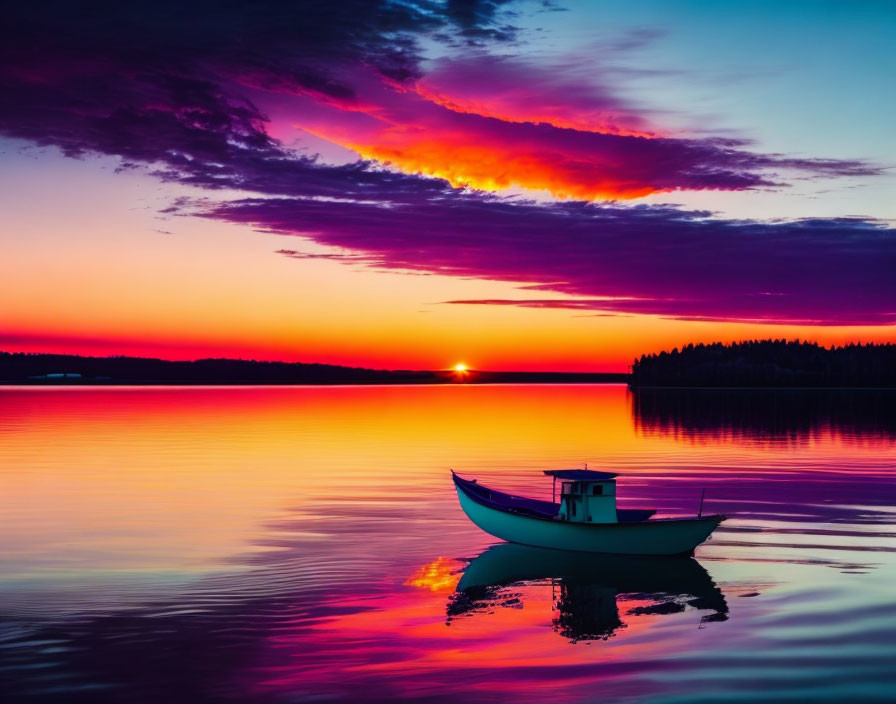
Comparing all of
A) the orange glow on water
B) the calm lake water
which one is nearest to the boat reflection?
the calm lake water

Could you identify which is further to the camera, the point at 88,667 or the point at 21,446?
the point at 21,446

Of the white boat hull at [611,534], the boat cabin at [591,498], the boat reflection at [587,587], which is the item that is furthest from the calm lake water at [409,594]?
the boat cabin at [591,498]

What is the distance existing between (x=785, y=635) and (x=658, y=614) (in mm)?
4030

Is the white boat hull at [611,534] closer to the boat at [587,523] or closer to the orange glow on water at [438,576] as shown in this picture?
the boat at [587,523]

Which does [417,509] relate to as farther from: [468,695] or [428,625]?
[468,695]

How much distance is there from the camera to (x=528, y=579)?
32375 millimetres

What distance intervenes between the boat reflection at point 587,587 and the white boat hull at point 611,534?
407mm

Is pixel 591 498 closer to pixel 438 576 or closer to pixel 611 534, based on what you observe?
pixel 611 534

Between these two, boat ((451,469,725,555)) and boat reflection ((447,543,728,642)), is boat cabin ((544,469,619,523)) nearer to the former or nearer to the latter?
boat ((451,469,725,555))

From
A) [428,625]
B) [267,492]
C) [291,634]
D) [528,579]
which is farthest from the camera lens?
[267,492]

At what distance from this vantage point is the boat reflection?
26828 mm

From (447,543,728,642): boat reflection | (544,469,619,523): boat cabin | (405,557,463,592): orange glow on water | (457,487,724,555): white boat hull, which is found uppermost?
(544,469,619,523): boat cabin

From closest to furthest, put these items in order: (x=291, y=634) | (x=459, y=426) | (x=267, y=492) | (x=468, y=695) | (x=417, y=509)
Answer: (x=468, y=695) < (x=291, y=634) < (x=417, y=509) < (x=267, y=492) < (x=459, y=426)

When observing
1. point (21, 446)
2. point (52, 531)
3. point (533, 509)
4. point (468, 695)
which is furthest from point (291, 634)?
point (21, 446)
